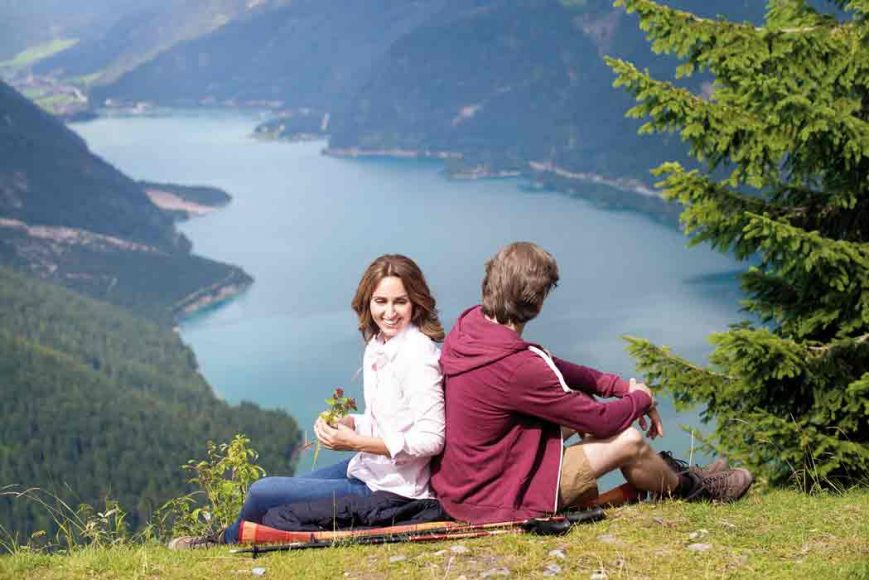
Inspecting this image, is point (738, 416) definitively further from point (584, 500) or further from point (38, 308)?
point (38, 308)

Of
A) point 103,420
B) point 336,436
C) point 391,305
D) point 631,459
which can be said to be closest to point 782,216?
point 631,459

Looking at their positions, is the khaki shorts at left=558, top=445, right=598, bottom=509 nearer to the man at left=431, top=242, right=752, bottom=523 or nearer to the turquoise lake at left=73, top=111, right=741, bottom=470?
the man at left=431, top=242, right=752, bottom=523

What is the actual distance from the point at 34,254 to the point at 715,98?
114m

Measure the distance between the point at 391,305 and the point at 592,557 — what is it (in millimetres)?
1272

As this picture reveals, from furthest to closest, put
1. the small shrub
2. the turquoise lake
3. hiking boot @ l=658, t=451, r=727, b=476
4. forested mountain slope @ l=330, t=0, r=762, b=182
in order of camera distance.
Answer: forested mountain slope @ l=330, t=0, r=762, b=182, the turquoise lake, the small shrub, hiking boot @ l=658, t=451, r=727, b=476

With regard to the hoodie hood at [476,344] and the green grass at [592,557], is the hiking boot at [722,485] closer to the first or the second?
the green grass at [592,557]

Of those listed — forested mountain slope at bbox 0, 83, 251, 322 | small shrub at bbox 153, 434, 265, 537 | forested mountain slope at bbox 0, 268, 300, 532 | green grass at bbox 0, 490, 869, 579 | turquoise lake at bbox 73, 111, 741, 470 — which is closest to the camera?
green grass at bbox 0, 490, 869, 579

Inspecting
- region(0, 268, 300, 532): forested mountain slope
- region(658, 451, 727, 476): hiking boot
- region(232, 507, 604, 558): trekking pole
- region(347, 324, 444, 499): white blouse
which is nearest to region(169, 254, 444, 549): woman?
region(347, 324, 444, 499): white blouse

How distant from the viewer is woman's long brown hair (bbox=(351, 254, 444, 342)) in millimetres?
4371

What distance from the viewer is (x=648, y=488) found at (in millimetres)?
4590

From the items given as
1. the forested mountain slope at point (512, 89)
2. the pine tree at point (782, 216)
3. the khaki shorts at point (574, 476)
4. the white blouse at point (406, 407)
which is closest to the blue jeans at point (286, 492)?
the white blouse at point (406, 407)

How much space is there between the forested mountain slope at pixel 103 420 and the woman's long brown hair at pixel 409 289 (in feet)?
148

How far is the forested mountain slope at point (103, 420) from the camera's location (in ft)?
182

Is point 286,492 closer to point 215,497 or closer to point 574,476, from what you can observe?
point 215,497
